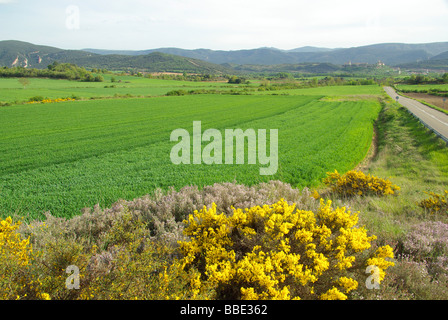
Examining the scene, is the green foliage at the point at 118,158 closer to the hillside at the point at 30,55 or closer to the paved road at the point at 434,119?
the paved road at the point at 434,119

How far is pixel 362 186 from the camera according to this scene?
27.3 ft

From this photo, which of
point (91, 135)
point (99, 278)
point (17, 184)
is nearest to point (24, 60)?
point (91, 135)

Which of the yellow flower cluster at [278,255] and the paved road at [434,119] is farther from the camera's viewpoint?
the paved road at [434,119]

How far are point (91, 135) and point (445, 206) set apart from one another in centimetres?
2158

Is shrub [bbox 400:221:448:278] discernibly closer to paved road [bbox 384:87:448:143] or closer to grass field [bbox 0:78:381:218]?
grass field [bbox 0:78:381:218]

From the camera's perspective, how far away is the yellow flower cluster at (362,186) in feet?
26.3

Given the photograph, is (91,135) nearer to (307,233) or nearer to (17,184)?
(17,184)

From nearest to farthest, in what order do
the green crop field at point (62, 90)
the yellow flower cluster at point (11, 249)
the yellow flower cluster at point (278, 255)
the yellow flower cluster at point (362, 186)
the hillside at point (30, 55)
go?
the yellow flower cluster at point (278, 255) → the yellow flower cluster at point (11, 249) → the yellow flower cluster at point (362, 186) → the green crop field at point (62, 90) → the hillside at point (30, 55)

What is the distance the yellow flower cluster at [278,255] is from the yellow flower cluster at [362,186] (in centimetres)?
464

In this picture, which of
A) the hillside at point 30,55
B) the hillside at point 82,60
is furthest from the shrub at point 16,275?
the hillside at point 82,60

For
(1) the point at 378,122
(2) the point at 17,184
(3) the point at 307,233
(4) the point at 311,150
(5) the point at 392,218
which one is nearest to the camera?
(3) the point at 307,233

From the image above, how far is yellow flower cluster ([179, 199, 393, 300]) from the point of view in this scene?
309 centimetres

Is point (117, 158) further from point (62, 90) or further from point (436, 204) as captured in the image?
point (62, 90)

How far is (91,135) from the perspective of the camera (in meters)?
20.2
